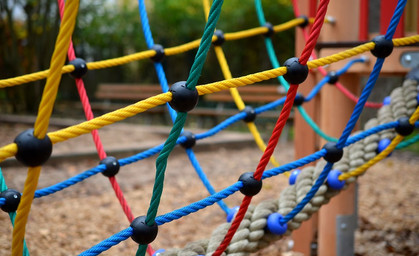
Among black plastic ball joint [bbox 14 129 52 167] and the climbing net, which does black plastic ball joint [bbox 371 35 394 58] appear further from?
black plastic ball joint [bbox 14 129 52 167]

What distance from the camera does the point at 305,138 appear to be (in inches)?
64.9

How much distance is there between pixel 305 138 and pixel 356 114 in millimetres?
665

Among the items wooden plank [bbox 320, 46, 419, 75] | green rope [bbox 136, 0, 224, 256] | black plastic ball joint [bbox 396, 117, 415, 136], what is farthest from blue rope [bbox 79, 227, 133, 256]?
wooden plank [bbox 320, 46, 419, 75]

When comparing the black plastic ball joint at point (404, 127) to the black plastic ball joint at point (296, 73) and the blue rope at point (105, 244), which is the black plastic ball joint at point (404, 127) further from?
the blue rope at point (105, 244)

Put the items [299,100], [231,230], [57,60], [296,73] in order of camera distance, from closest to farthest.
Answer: [57,60], [296,73], [231,230], [299,100]

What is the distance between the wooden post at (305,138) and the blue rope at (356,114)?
0.58 metres

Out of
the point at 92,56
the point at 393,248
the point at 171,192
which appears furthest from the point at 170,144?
the point at 92,56

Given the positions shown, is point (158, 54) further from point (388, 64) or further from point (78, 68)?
point (388, 64)

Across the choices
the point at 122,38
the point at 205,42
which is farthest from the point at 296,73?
the point at 122,38

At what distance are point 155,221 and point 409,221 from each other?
1.67m

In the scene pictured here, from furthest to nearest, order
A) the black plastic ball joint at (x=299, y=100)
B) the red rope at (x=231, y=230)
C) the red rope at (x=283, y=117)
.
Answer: the black plastic ball joint at (x=299, y=100) < the red rope at (x=231, y=230) < the red rope at (x=283, y=117)

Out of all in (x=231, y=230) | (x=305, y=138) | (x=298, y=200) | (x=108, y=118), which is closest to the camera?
(x=108, y=118)

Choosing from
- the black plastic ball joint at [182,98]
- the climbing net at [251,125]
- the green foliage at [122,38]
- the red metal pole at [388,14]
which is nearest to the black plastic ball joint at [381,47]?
the climbing net at [251,125]

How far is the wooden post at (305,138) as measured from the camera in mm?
1611
